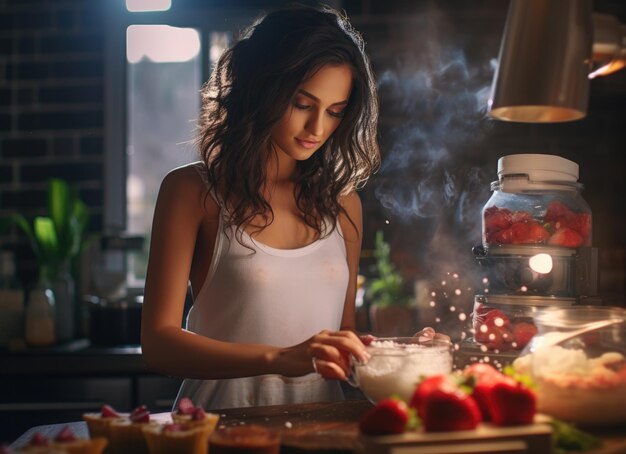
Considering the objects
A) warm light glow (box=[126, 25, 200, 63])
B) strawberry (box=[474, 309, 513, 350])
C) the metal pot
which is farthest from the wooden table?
warm light glow (box=[126, 25, 200, 63])

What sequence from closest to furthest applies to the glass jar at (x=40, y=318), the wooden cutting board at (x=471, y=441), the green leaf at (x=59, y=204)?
the wooden cutting board at (x=471, y=441), the glass jar at (x=40, y=318), the green leaf at (x=59, y=204)

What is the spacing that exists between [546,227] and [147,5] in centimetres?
269

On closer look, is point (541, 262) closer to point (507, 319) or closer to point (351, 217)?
point (507, 319)

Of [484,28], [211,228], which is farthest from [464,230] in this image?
[211,228]

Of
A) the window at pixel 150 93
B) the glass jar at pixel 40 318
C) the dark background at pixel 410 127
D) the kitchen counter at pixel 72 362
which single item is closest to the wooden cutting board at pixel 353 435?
the kitchen counter at pixel 72 362

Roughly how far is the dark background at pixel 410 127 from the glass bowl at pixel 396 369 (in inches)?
78.8

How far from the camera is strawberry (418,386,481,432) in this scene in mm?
1189

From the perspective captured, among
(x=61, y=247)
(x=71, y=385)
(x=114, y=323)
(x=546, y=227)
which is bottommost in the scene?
(x=71, y=385)

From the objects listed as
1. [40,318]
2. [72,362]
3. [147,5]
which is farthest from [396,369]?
[147,5]

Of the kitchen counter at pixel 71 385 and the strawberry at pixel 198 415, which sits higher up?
the strawberry at pixel 198 415

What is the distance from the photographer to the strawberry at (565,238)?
193cm

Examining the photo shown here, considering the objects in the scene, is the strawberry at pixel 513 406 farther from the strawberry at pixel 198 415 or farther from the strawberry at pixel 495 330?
the strawberry at pixel 495 330

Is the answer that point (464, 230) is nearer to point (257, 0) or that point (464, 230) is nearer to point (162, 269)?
point (257, 0)

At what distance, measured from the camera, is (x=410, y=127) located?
3.72 metres
